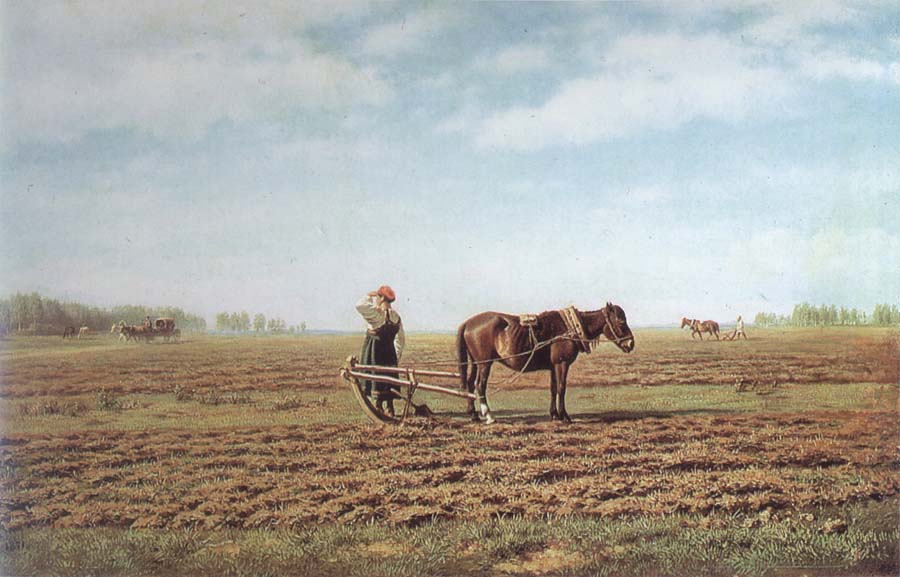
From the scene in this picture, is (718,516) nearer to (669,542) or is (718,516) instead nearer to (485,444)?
(669,542)

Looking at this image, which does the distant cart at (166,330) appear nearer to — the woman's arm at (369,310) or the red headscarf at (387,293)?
the woman's arm at (369,310)

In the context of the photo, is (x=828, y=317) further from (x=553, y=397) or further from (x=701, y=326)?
(x=553, y=397)

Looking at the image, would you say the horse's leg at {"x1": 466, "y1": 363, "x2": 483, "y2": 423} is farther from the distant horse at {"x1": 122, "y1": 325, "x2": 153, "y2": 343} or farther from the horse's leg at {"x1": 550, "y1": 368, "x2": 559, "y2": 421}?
the distant horse at {"x1": 122, "y1": 325, "x2": 153, "y2": 343}

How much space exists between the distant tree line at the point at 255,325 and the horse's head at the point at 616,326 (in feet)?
8.04

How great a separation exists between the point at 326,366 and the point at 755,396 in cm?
353

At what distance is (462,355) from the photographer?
220 inches

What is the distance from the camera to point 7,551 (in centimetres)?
477

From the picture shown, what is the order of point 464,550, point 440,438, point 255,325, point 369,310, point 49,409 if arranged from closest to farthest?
point 464,550 < point 49,409 < point 440,438 < point 369,310 < point 255,325

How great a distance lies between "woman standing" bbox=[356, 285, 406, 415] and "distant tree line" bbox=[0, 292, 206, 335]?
1.29m

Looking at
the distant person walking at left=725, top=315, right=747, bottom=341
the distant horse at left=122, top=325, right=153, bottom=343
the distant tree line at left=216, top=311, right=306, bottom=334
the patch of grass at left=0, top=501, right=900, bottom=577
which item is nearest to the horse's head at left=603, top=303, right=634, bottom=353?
the distant person walking at left=725, top=315, right=747, bottom=341

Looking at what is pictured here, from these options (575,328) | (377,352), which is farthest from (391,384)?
(575,328)

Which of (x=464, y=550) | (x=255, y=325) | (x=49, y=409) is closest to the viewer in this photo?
(x=464, y=550)

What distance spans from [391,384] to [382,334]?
0.41m

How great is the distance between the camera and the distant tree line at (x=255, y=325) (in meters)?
5.48
